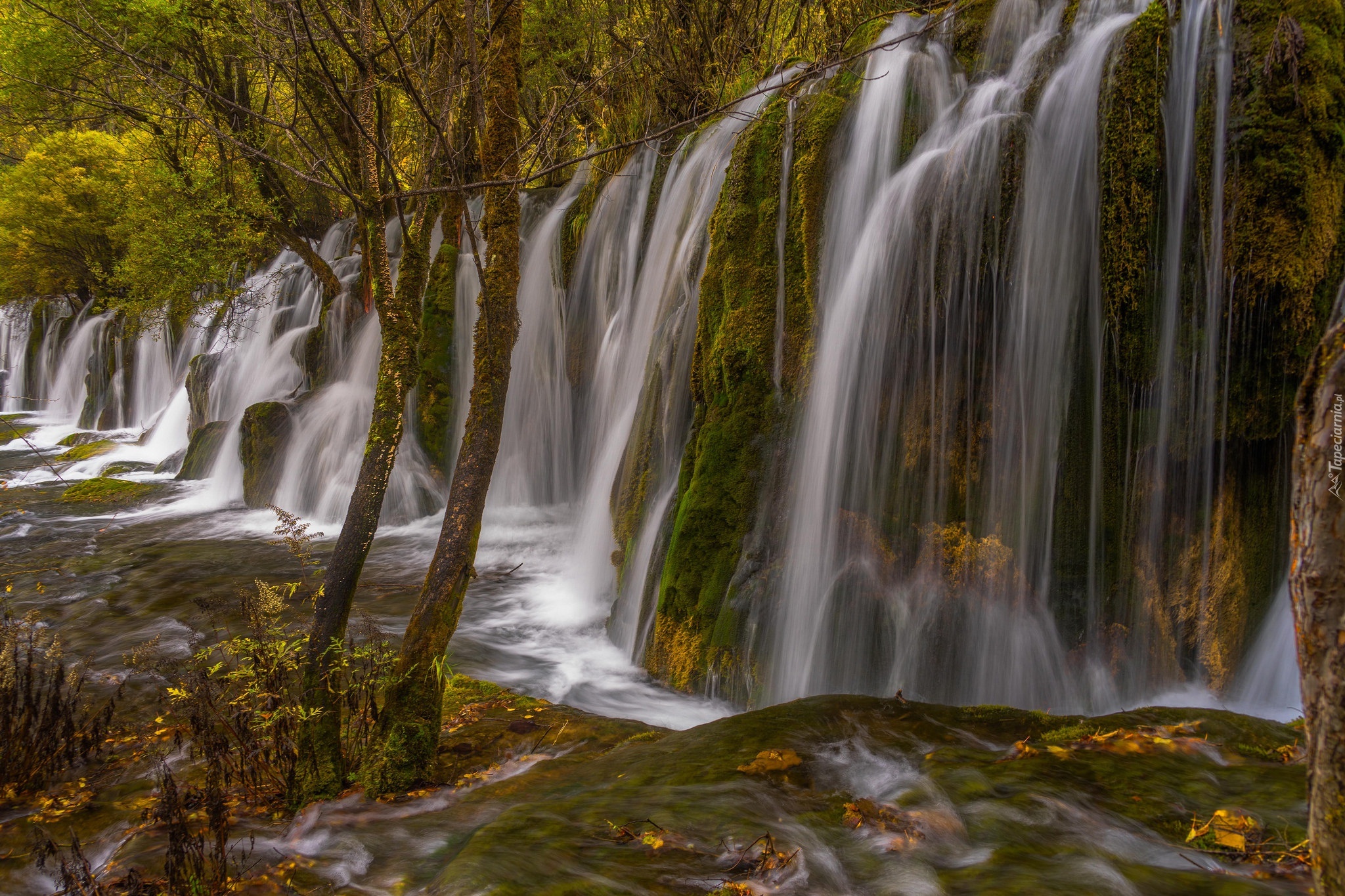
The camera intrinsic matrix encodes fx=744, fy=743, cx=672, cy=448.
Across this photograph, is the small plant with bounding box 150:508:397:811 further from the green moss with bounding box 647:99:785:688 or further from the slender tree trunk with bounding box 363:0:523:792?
the green moss with bounding box 647:99:785:688

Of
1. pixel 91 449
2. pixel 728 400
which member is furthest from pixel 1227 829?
pixel 91 449

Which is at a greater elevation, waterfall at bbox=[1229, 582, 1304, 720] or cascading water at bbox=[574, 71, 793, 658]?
cascading water at bbox=[574, 71, 793, 658]

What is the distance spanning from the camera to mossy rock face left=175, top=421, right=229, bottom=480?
13.6 meters

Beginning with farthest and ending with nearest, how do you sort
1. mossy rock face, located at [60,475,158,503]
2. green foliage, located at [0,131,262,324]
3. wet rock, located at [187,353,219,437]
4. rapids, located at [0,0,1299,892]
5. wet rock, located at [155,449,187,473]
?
wet rock, located at [187,353,219,437] < wet rock, located at [155,449,187,473] < green foliage, located at [0,131,262,324] < mossy rock face, located at [60,475,158,503] < rapids, located at [0,0,1299,892]

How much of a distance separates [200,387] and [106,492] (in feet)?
13.6

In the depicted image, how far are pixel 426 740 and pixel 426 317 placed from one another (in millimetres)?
8806

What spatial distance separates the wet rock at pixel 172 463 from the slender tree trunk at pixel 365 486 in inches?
535

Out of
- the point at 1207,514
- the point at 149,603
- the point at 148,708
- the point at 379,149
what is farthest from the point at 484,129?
the point at 149,603

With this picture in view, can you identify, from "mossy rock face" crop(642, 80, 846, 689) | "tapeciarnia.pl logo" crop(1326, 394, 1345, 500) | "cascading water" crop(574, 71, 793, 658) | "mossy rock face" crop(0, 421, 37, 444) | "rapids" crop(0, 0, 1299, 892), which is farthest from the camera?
"mossy rock face" crop(0, 421, 37, 444)

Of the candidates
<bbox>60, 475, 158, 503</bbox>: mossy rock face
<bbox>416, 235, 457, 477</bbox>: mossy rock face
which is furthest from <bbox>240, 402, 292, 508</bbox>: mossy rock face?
<bbox>416, 235, 457, 477</bbox>: mossy rock face

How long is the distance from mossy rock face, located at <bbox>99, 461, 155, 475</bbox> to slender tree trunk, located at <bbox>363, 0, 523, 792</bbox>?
1522 cm

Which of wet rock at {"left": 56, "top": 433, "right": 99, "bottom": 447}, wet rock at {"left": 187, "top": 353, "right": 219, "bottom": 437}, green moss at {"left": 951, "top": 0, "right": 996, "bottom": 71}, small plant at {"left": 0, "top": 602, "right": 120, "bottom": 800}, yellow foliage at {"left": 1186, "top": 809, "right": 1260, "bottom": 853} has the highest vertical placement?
green moss at {"left": 951, "top": 0, "right": 996, "bottom": 71}

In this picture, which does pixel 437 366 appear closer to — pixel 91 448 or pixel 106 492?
pixel 106 492

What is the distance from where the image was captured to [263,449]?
39.4 ft
